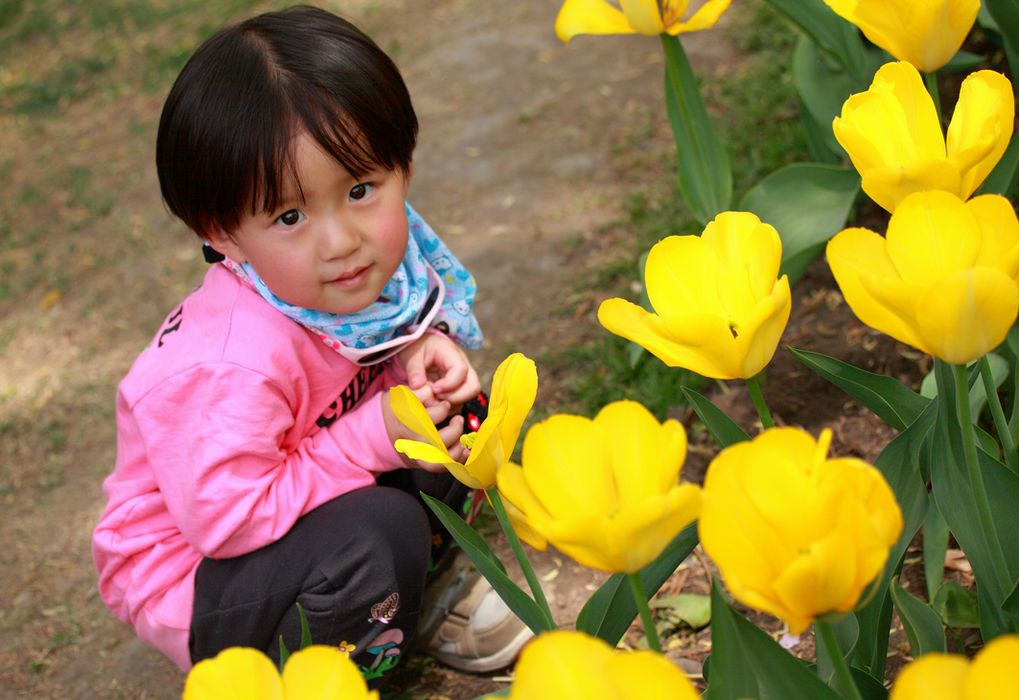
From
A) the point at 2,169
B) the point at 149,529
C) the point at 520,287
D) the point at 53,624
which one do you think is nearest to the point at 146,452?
the point at 149,529

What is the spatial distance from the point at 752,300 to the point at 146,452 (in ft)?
3.42

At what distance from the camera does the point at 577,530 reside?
79cm

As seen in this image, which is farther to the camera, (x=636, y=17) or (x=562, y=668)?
(x=636, y=17)

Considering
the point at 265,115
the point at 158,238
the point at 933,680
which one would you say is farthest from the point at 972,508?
the point at 158,238

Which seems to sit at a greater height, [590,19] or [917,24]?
[917,24]

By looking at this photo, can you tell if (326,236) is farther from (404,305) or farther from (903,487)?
(903,487)

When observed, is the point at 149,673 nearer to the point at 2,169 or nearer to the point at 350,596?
the point at 350,596

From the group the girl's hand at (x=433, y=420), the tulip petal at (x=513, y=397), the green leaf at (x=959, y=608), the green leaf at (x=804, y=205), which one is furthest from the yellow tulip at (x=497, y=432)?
the green leaf at (x=804, y=205)

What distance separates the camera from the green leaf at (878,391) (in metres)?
1.24

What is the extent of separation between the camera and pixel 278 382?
1.69 meters

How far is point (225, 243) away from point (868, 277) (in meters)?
1.11

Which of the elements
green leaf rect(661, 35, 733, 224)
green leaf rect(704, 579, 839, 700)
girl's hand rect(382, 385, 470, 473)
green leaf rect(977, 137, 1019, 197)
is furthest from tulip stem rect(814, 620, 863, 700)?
green leaf rect(661, 35, 733, 224)

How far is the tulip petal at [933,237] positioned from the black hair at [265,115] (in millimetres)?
912

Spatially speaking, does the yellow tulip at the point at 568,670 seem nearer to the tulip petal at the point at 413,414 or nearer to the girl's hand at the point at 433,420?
the tulip petal at the point at 413,414
